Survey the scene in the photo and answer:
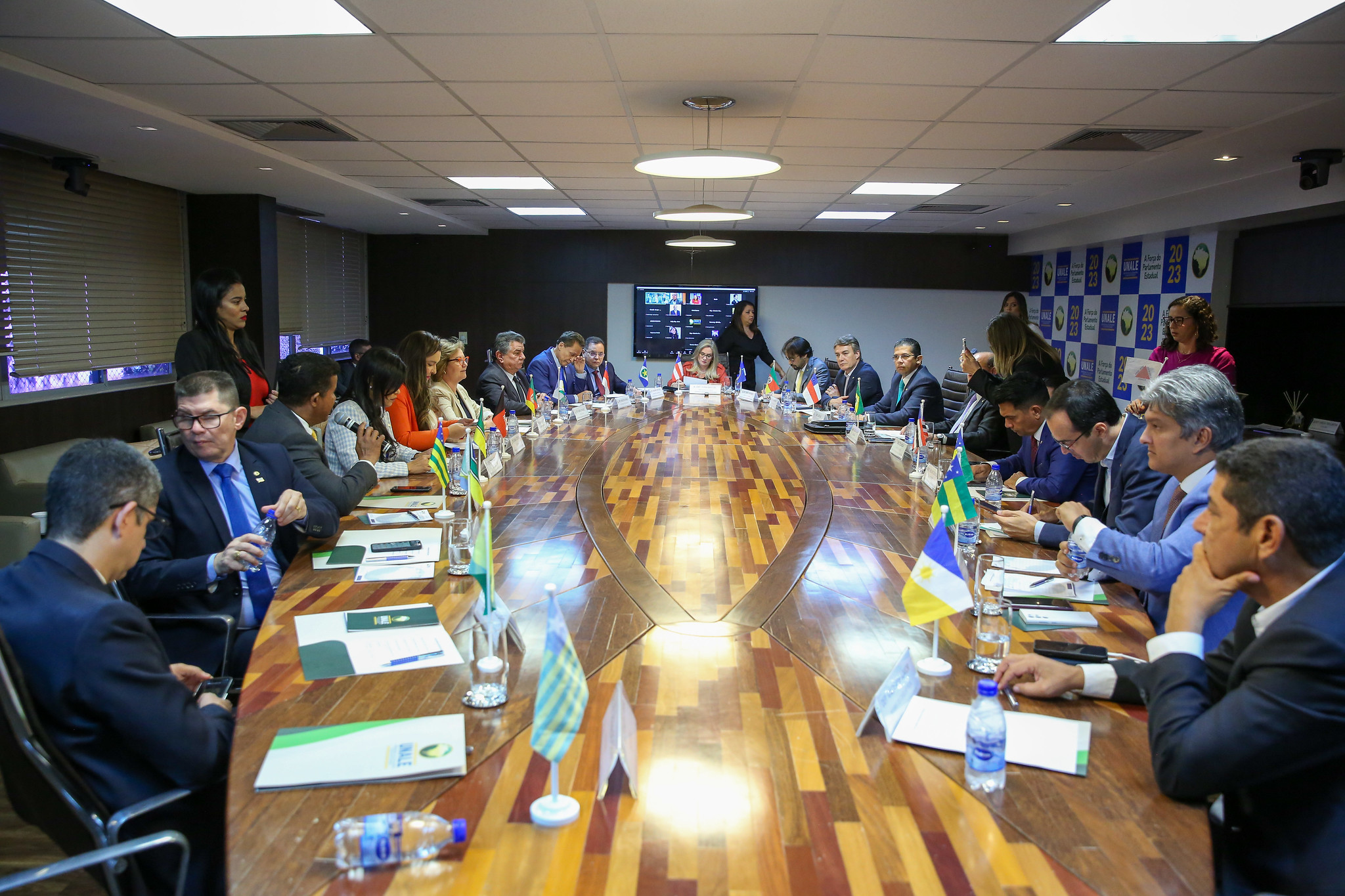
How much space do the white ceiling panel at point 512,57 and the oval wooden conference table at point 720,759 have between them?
1.93 meters

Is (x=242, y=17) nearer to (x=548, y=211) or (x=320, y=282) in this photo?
(x=548, y=211)

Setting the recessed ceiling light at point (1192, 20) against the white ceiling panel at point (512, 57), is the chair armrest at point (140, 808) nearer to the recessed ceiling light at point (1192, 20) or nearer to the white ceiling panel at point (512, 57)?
the white ceiling panel at point (512, 57)

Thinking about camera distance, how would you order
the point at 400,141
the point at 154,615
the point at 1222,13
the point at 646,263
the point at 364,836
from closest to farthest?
1. the point at 364,836
2. the point at 154,615
3. the point at 1222,13
4. the point at 400,141
5. the point at 646,263

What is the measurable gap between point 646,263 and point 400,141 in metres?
5.91

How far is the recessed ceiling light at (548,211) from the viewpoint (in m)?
8.62

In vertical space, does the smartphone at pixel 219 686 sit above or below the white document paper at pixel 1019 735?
below

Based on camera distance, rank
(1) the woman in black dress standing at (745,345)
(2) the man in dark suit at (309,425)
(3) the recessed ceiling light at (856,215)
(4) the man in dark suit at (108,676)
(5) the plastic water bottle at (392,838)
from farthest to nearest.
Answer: (1) the woman in black dress standing at (745,345) → (3) the recessed ceiling light at (856,215) → (2) the man in dark suit at (309,425) → (4) the man in dark suit at (108,676) → (5) the plastic water bottle at (392,838)

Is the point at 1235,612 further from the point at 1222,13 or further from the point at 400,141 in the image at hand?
the point at 400,141

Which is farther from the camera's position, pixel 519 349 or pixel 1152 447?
pixel 519 349

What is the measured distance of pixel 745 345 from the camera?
1050 centimetres

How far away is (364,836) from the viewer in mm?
1261

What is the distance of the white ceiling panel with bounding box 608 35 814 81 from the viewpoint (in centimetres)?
336

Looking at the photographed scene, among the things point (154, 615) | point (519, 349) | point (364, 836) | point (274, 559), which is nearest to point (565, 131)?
point (519, 349)

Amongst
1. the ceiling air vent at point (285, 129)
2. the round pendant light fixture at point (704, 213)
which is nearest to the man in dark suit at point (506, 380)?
the round pendant light fixture at point (704, 213)
